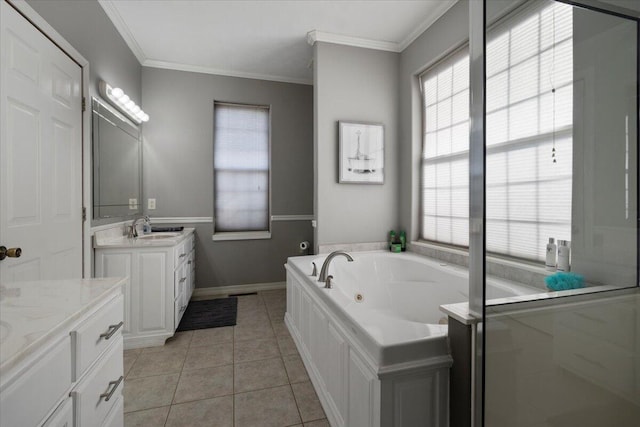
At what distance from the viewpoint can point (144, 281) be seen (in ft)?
7.52

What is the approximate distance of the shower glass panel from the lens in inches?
24.6

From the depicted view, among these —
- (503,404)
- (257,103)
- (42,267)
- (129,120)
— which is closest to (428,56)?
(257,103)

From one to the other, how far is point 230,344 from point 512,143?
90.9 inches

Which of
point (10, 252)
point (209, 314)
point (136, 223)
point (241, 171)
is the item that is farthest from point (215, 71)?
point (10, 252)

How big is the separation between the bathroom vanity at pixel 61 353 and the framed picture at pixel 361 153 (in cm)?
209

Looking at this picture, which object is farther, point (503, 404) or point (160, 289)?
point (160, 289)

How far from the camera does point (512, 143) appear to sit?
29.5 inches

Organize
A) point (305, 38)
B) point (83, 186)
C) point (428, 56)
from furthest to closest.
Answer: point (305, 38) → point (428, 56) → point (83, 186)

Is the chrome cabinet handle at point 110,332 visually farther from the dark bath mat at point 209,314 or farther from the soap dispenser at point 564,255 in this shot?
the dark bath mat at point 209,314

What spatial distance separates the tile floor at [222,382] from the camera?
1.51 meters

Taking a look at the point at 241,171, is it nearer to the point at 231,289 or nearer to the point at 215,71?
the point at 215,71

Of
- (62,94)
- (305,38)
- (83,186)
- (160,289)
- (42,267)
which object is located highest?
(305,38)

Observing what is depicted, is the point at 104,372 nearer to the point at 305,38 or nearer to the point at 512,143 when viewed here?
the point at 512,143

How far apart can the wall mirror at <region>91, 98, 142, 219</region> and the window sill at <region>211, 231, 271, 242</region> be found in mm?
880
